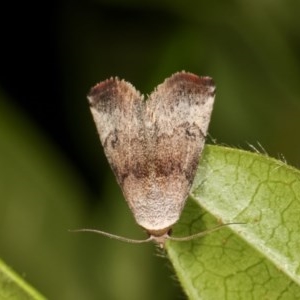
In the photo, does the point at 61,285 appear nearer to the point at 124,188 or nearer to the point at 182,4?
the point at 124,188

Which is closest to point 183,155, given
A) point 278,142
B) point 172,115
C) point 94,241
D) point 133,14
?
point 172,115

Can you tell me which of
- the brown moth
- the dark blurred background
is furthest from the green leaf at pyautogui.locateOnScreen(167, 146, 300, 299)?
the dark blurred background

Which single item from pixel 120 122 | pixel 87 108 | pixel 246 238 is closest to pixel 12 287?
pixel 246 238

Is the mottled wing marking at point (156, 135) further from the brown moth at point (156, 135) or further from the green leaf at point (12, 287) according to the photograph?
the green leaf at point (12, 287)

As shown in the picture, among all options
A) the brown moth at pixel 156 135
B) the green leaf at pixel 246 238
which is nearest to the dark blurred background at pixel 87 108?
the brown moth at pixel 156 135

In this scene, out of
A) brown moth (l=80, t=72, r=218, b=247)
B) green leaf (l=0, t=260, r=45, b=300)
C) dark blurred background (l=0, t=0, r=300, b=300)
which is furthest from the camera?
dark blurred background (l=0, t=0, r=300, b=300)

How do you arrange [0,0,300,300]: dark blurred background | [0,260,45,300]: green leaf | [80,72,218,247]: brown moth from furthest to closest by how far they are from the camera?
[0,0,300,300]: dark blurred background → [80,72,218,247]: brown moth → [0,260,45,300]: green leaf

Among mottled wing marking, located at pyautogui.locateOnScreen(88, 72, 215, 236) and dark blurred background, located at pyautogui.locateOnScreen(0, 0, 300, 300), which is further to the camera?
dark blurred background, located at pyautogui.locateOnScreen(0, 0, 300, 300)

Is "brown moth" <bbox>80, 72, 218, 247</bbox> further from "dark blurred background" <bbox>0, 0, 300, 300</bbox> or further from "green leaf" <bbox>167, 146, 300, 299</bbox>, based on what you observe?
"dark blurred background" <bbox>0, 0, 300, 300</bbox>
